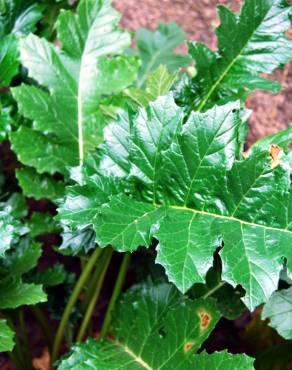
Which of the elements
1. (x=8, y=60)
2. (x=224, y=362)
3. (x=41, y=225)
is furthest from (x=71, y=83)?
(x=224, y=362)

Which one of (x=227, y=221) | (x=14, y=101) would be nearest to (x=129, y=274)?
(x=14, y=101)

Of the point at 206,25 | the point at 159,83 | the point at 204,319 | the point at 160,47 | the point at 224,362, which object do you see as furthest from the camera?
the point at 206,25

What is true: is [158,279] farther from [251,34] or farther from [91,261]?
[251,34]

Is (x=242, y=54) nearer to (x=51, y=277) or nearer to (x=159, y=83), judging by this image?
(x=159, y=83)

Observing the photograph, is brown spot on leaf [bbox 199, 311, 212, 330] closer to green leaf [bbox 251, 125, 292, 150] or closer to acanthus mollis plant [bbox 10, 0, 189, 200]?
green leaf [bbox 251, 125, 292, 150]

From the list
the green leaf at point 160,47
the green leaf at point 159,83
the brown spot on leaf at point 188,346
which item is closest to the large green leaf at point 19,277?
the brown spot on leaf at point 188,346

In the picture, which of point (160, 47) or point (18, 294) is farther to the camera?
point (160, 47)

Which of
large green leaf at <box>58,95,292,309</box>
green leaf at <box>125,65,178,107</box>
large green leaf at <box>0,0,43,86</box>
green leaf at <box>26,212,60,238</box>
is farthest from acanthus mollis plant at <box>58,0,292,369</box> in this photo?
large green leaf at <box>0,0,43,86</box>
